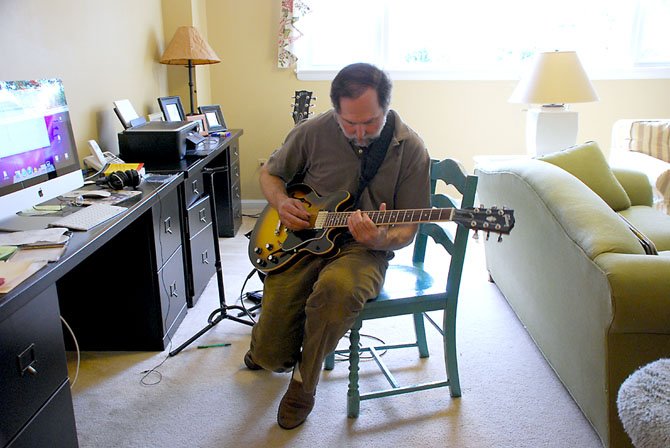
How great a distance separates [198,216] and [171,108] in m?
0.90

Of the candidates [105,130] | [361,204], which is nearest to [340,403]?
[361,204]

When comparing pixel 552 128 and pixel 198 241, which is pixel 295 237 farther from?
pixel 552 128

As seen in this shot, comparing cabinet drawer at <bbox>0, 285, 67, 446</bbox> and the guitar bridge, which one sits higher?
the guitar bridge

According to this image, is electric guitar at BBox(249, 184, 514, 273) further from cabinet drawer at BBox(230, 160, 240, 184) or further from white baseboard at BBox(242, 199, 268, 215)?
white baseboard at BBox(242, 199, 268, 215)

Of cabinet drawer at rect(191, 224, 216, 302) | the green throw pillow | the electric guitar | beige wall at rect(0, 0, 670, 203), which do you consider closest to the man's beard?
the electric guitar

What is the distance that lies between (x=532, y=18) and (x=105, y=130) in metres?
3.20

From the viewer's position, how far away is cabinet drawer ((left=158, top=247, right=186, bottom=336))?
7.99 feet

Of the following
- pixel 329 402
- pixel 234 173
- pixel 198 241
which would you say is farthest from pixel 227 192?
pixel 329 402

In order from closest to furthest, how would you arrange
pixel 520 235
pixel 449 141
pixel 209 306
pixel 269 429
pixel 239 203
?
1. pixel 269 429
2. pixel 520 235
3. pixel 209 306
4. pixel 239 203
5. pixel 449 141

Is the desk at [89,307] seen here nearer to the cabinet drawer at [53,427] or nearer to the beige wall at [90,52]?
the cabinet drawer at [53,427]

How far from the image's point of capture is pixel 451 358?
206 cm

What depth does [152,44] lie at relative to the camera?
3.62 metres

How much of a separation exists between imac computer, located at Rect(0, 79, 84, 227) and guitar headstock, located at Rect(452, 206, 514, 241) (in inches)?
49.3

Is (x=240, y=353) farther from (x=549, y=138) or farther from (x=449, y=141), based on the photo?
(x=449, y=141)
